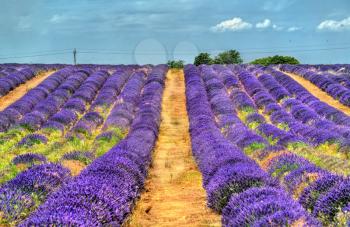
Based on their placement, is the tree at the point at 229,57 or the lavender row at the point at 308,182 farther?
the tree at the point at 229,57

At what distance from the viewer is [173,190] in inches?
458

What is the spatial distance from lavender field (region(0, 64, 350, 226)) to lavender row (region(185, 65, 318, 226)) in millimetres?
22

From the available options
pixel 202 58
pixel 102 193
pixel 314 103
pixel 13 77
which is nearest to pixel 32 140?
pixel 102 193

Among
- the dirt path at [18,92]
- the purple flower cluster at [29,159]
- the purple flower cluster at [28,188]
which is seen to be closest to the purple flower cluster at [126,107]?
the dirt path at [18,92]

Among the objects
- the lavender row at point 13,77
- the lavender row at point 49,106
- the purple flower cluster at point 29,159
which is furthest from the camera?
the lavender row at point 13,77

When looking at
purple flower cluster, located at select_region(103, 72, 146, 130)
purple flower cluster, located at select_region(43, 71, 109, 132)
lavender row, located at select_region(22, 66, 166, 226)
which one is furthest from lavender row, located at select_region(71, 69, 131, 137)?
lavender row, located at select_region(22, 66, 166, 226)

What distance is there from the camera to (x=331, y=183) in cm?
744

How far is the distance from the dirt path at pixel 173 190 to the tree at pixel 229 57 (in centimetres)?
5195

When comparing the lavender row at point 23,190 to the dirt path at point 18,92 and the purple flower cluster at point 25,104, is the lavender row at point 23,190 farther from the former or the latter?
the dirt path at point 18,92

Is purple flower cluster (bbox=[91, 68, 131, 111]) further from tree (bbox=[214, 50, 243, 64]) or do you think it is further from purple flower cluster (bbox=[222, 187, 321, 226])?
tree (bbox=[214, 50, 243, 64])

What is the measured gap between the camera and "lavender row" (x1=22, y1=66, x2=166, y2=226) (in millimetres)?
6086

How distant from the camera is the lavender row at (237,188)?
233 inches

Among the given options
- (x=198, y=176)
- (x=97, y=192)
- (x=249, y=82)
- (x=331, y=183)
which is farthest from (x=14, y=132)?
(x=249, y=82)

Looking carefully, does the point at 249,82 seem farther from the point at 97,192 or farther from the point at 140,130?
the point at 97,192
